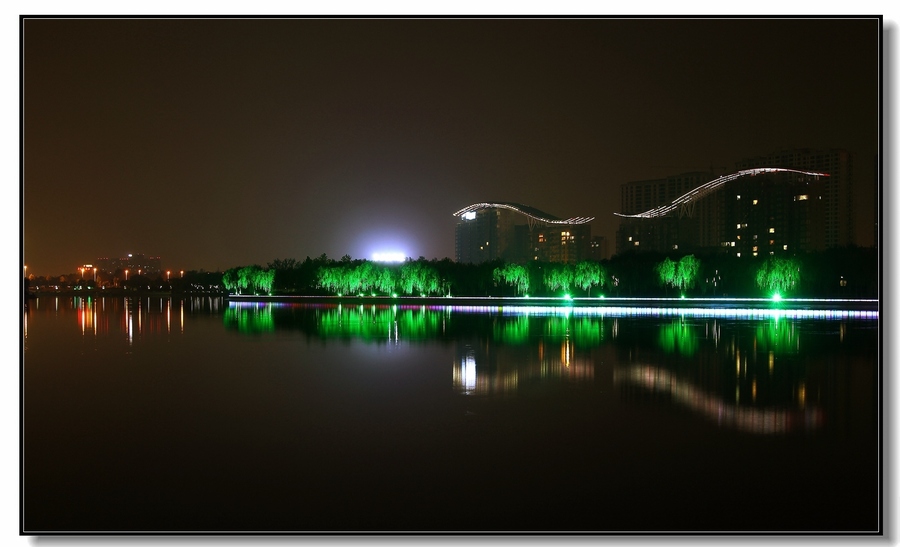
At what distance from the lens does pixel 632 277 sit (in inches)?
1715

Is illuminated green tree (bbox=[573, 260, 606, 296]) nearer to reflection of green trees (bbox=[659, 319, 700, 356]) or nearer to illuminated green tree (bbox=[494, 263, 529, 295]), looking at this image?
illuminated green tree (bbox=[494, 263, 529, 295])

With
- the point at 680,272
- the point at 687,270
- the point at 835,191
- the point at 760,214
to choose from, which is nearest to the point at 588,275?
the point at 680,272

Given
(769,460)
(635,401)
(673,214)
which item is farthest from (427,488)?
(673,214)

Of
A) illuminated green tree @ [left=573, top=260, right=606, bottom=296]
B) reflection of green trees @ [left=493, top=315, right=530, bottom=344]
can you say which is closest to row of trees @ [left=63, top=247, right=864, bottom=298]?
illuminated green tree @ [left=573, top=260, right=606, bottom=296]

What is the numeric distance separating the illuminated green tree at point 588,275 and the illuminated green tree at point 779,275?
10.5m

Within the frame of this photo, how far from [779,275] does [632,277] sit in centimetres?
1006

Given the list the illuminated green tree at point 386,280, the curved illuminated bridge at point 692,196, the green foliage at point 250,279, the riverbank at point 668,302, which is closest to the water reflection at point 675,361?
the riverbank at point 668,302

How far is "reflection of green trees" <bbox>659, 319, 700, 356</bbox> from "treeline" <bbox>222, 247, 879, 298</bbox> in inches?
649

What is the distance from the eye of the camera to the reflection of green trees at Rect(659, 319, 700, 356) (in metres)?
13.5

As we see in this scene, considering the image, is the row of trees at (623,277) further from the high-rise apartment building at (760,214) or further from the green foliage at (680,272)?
the high-rise apartment building at (760,214)

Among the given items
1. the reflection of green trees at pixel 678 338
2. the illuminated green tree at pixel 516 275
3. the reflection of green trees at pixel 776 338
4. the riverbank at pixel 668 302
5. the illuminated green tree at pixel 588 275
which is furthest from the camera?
the illuminated green tree at pixel 516 275

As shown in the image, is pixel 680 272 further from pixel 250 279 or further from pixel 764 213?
pixel 250 279

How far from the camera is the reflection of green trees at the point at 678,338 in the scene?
13523mm

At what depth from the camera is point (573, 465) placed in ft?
18.5
